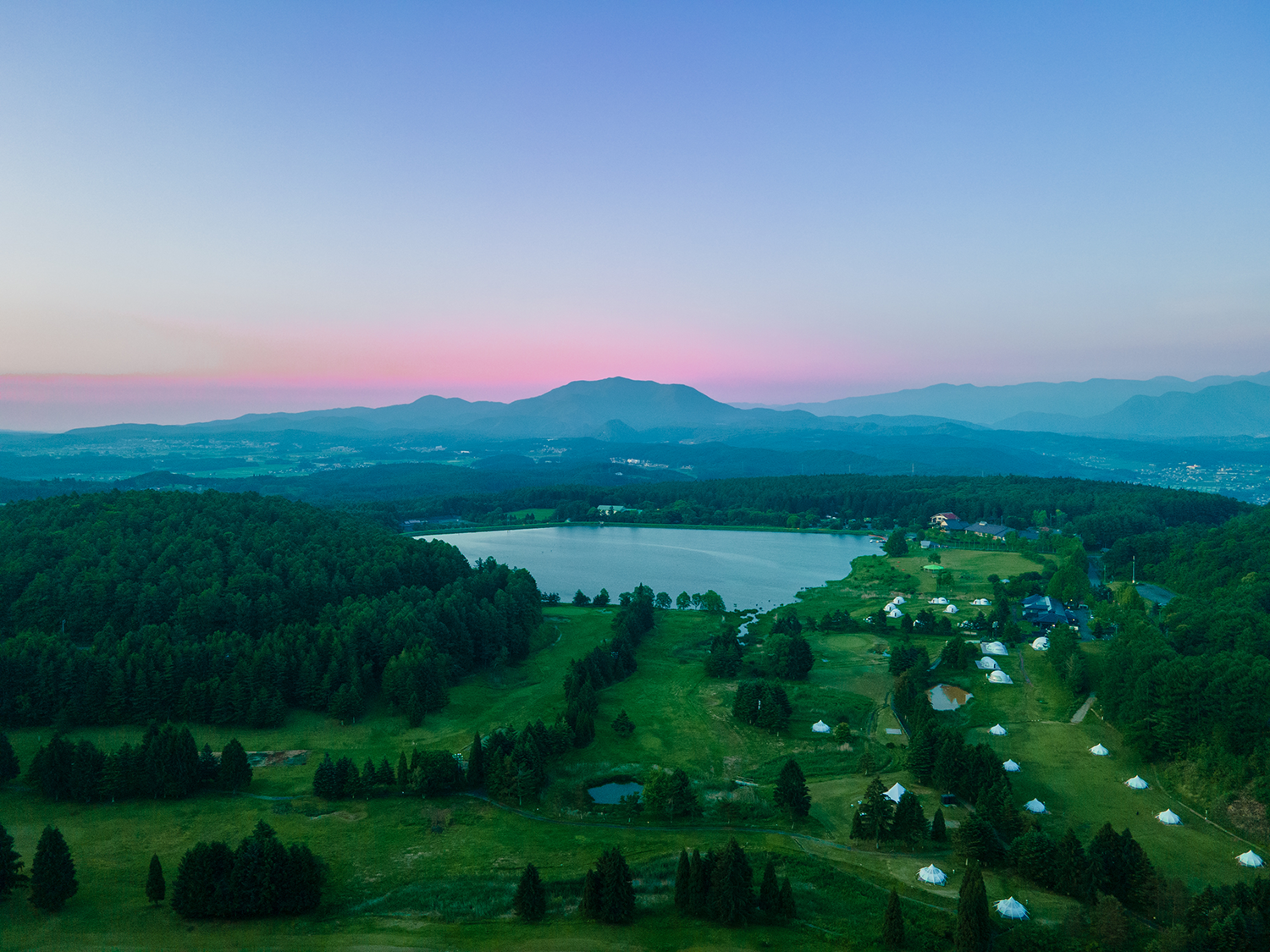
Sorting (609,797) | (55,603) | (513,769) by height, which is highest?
(55,603)

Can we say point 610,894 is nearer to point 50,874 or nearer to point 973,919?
point 973,919

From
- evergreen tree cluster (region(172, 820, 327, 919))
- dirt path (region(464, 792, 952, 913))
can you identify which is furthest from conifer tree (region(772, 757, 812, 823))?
evergreen tree cluster (region(172, 820, 327, 919))

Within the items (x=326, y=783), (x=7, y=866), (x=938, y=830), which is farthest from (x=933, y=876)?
(x=7, y=866)

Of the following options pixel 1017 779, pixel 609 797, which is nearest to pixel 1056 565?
pixel 1017 779

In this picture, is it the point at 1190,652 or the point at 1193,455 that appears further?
the point at 1193,455

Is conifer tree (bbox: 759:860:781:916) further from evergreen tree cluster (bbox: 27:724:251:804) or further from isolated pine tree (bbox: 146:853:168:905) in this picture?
evergreen tree cluster (bbox: 27:724:251:804)

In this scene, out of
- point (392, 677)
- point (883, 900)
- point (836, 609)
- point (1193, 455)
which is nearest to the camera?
point (883, 900)

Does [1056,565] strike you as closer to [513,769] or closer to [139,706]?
[513,769]
